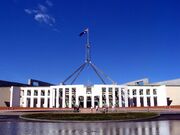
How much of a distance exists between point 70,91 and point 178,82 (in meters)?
46.1

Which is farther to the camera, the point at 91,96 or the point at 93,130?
the point at 91,96

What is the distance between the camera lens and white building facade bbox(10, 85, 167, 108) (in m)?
80.2

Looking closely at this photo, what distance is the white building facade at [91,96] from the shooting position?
8025cm

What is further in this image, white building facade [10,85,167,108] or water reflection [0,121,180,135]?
white building facade [10,85,167,108]

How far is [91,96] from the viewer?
8144cm

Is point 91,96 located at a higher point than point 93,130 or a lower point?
higher

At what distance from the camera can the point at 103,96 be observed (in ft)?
266

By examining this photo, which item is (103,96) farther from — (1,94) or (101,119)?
(101,119)

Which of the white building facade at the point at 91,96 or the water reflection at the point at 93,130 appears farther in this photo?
the white building facade at the point at 91,96

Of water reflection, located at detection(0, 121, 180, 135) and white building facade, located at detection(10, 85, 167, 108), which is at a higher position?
white building facade, located at detection(10, 85, 167, 108)

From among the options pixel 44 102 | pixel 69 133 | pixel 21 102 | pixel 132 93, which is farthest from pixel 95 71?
pixel 69 133

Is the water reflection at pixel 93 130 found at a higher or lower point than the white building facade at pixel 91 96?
lower

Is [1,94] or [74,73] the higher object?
[74,73]

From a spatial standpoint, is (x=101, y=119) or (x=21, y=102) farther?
(x=21, y=102)
